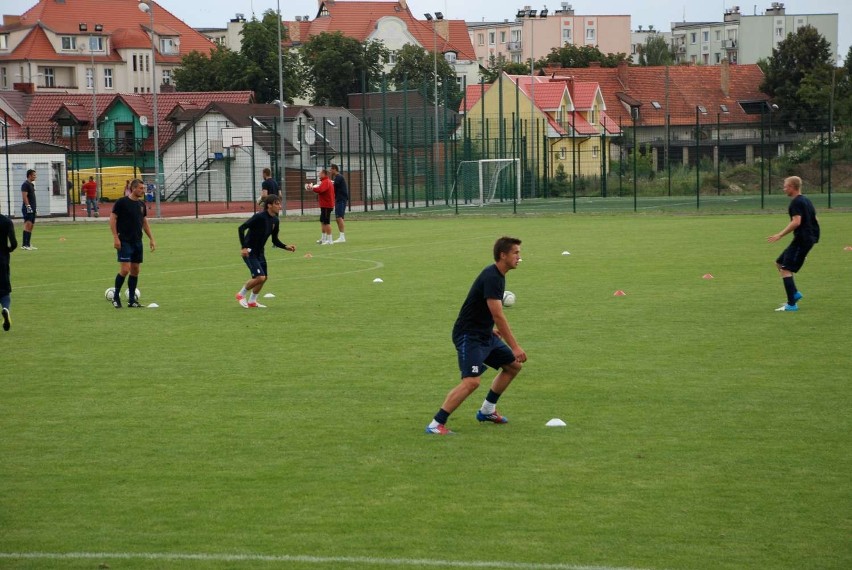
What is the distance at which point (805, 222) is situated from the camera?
687 inches

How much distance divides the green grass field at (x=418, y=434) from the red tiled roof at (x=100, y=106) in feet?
193

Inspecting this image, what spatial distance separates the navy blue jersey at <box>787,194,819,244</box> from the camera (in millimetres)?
17359

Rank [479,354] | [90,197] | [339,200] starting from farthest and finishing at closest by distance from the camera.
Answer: [90,197] < [339,200] < [479,354]

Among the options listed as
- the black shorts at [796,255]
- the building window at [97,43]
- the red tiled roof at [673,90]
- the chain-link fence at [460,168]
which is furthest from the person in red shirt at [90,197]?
the building window at [97,43]

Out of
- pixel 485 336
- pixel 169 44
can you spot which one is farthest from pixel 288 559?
pixel 169 44

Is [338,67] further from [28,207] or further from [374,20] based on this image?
[28,207]

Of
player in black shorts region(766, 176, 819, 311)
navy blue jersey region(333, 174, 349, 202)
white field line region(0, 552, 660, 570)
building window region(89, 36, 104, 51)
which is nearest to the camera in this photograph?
white field line region(0, 552, 660, 570)

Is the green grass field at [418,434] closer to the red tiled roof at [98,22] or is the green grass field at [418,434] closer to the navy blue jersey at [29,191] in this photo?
the navy blue jersey at [29,191]

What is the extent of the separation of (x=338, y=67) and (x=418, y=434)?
86.2m

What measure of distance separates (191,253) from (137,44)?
92.5m

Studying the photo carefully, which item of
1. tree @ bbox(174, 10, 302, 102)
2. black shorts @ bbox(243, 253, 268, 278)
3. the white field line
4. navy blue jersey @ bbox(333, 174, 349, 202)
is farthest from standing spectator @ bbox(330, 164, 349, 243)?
tree @ bbox(174, 10, 302, 102)

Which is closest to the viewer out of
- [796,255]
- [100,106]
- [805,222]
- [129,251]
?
[796,255]

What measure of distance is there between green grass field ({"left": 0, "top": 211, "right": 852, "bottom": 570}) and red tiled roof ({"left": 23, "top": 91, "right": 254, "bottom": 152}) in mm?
58682

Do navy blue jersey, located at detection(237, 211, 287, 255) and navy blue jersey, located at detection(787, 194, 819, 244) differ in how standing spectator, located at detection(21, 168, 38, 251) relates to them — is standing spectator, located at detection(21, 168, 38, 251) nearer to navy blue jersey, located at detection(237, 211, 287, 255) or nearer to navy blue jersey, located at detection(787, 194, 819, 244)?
navy blue jersey, located at detection(237, 211, 287, 255)
